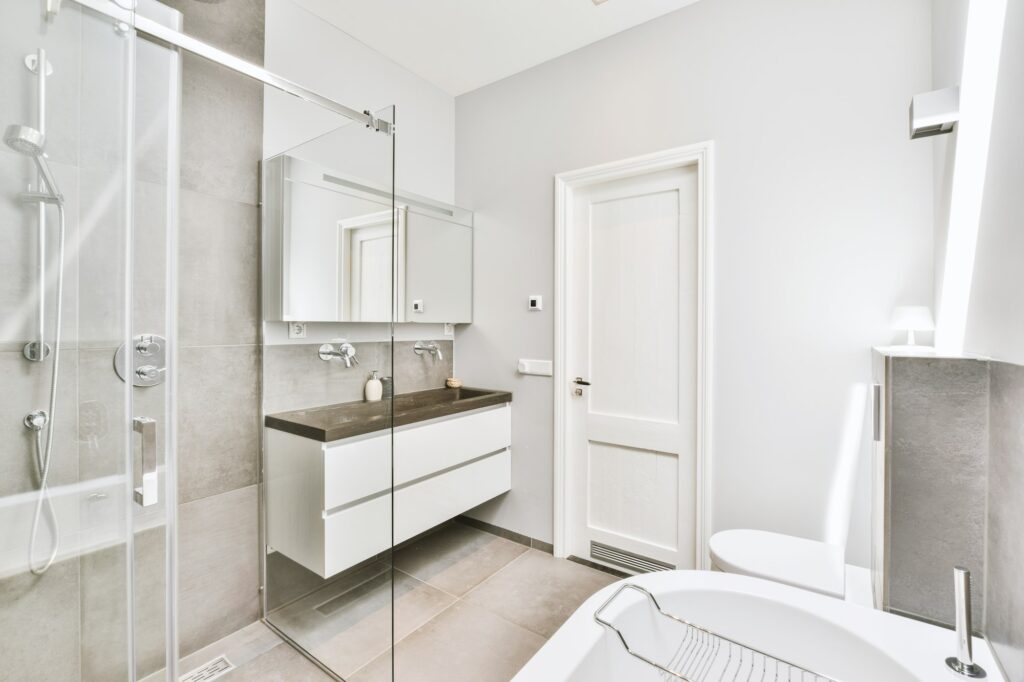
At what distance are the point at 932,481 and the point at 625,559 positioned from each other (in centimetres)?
169

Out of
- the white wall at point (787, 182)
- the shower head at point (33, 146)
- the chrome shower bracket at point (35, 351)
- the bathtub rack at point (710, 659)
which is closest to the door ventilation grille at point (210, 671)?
the chrome shower bracket at point (35, 351)

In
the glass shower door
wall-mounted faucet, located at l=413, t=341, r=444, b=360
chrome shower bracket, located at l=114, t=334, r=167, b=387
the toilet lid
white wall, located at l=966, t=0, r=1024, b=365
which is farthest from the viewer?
wall-mounted faucet, located at l=413, t=341, r=444, b=360

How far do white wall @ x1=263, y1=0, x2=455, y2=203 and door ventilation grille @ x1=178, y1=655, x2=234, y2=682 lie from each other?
77.8 inches

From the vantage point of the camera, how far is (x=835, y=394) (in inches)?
73.2

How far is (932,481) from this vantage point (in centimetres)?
102

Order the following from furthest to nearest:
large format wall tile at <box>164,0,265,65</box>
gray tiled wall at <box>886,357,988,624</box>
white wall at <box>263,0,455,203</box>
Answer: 1. white wall at <box>263,0,455,203</box>
2. large format wall tile at <box>164,0,265,65</box>
3. gray tiled wall at <box>886,357,988,624</box>

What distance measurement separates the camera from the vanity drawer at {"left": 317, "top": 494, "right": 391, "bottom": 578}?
175 centimetres

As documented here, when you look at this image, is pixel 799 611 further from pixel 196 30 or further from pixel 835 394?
pixel 196 30

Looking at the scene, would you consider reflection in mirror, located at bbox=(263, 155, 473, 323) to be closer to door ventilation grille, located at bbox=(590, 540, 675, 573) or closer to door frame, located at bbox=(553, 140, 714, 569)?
door frame, located at bbox=(553, 140, 714, 569)

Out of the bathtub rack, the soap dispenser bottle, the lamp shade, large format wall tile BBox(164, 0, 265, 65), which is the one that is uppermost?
large format wall tile BBox(164, 0, 265, 65)

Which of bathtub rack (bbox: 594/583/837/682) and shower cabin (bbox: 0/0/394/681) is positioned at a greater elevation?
shower cabin (bbox: 0/0/394/681)

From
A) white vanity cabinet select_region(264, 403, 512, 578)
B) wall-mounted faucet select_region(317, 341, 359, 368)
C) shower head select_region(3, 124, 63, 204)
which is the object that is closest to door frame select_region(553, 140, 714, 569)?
white vanity cabinet select_region(264, 403, 512, 578)

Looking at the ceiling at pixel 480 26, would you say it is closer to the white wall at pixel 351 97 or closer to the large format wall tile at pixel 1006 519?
the white wall at pixel 351 97

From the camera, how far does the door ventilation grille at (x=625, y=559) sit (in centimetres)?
234
